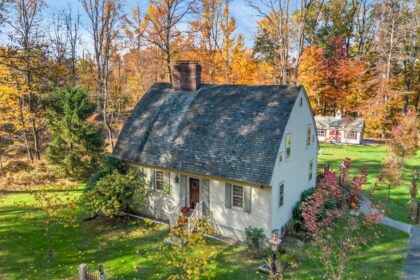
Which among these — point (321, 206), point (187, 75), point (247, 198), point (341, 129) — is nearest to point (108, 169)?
point (187, 75)

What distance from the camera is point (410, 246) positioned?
1495 centimetres

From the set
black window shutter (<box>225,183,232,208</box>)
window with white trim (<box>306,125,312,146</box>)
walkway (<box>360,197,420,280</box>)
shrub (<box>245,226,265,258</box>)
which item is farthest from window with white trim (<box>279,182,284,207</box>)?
walkway (<box>360,197,420,280</box>)

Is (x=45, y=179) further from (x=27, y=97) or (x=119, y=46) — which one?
(x=119, y=46)

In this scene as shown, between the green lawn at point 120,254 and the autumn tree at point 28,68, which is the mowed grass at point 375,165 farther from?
the autumn tree at point 28,68

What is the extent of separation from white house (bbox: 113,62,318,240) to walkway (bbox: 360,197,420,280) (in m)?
4.49

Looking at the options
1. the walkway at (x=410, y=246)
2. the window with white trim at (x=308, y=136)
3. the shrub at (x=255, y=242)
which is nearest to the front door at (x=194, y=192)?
the shrub at (x=255, y=242)

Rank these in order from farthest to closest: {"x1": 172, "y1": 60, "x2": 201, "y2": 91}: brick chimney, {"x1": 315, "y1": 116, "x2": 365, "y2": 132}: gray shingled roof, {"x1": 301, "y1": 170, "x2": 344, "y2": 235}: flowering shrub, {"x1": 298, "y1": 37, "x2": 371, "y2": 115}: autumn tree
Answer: {"x1": 315, "y1": 116, "x2": 365, "y2": 132}: gray shingled roof, {"x1": 298, "y1": 37, "x2": 371, "y2": 115}: autumn tree, {"x1": 172, "y1": 60, "x2": 201, "y2": 91}: brick chimney, {"x1": 301, "y1": 170, "x2": 344, "y2": 235}: flowering shrub

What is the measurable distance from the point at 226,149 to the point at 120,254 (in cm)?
663

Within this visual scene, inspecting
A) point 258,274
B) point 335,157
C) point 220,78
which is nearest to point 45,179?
point 258,274

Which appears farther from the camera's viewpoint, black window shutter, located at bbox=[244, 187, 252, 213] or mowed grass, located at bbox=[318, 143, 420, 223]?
mowed grass, located at bbox=[318, 143, 420, 223]

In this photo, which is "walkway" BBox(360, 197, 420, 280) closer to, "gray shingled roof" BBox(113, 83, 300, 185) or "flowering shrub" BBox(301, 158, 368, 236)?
"flowering shrub" BBox(301, 158, 368, 236)

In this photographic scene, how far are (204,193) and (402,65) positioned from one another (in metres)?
44.1

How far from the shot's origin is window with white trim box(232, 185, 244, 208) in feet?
48.3

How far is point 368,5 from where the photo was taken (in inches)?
1913
